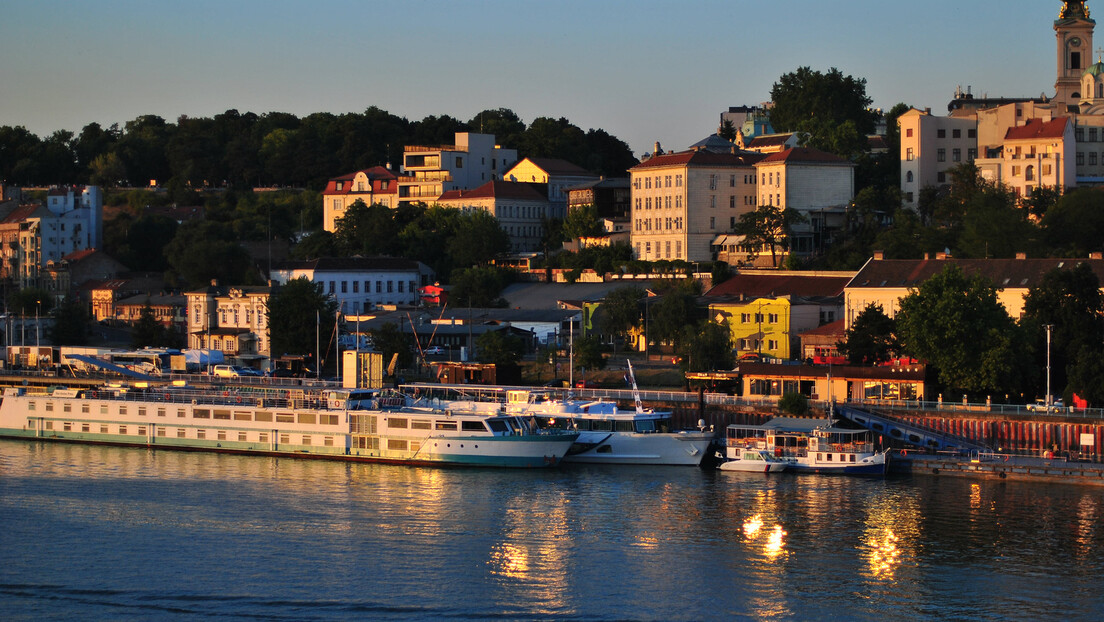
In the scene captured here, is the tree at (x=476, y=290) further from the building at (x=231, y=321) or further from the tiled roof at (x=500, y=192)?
the tiled roof at (x=500, y=192)

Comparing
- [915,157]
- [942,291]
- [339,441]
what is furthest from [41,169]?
[942,291]

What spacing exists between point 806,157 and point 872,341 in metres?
26.6

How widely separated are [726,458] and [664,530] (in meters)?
9.84

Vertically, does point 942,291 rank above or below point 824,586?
above

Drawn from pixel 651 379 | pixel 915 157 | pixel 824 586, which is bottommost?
pixel 824 586

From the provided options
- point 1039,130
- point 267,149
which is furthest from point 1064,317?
point 267,149

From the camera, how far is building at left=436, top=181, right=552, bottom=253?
297ft

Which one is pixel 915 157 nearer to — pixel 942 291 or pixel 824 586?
pixel 942 291

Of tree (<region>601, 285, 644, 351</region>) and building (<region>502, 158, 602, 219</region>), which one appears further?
building (<region>502, 158, 602, 219</region>)

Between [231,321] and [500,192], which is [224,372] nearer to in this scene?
[231,321]

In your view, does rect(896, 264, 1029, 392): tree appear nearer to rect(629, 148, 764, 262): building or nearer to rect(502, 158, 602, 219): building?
rect(629, 148, 764, 262): building

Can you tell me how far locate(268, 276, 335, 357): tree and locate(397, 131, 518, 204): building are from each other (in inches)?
1139

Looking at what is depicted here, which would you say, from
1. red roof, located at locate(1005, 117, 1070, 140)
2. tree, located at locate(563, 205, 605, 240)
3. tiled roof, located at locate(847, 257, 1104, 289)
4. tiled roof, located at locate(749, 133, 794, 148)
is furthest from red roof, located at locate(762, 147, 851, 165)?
tiled roof, located at locate(847, 257, 1104, 289)

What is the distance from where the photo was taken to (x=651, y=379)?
57.3 m
